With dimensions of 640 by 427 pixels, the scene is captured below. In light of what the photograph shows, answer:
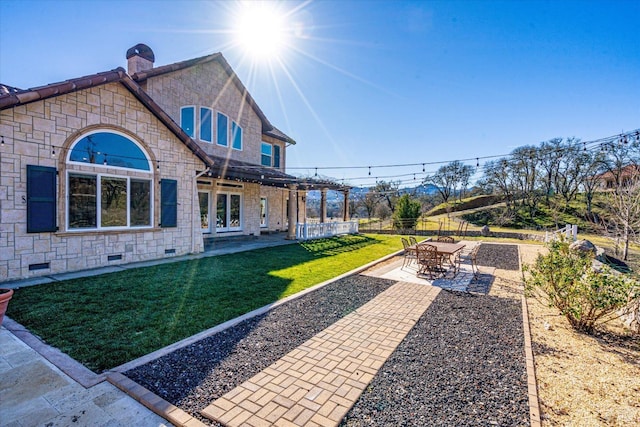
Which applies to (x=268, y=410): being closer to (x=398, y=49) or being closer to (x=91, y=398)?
(x=91, y=398)

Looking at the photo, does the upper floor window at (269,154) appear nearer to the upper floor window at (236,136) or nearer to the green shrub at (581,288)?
the upper floor window at (236,136)

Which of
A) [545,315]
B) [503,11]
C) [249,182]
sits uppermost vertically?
[503,11]

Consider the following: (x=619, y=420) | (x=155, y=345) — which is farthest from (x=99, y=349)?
(x=619, y=420)

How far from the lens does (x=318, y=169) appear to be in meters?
17.6

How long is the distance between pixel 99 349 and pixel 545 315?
25.5ft

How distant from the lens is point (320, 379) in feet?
11.2

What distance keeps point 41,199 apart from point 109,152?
2.09 m

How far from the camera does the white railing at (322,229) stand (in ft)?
54.5

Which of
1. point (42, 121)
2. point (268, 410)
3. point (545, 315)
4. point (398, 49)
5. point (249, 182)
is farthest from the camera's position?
point (249, 182)

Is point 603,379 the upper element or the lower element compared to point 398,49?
lower

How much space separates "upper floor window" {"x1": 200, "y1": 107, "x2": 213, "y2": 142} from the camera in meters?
14.2

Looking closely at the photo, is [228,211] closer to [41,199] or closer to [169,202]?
[169,202]

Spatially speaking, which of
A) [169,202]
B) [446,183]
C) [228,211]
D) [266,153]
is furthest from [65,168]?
[446,183]

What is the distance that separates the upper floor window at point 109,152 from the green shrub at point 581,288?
36.1ft
